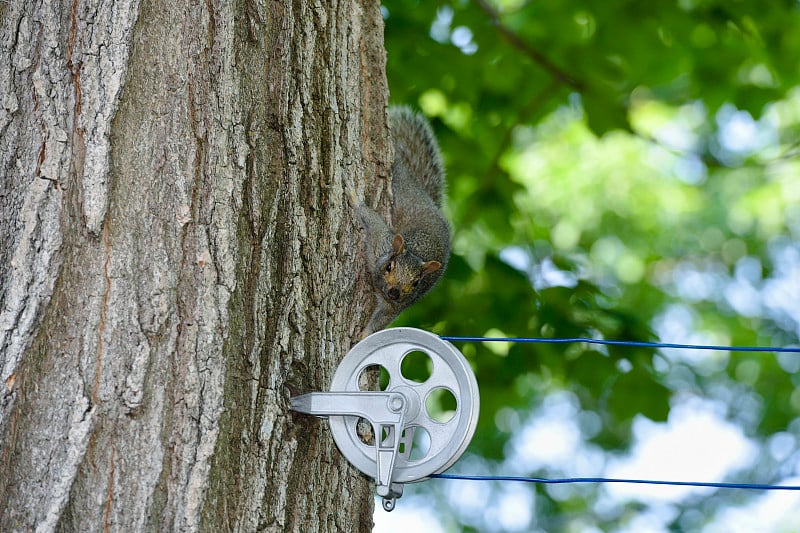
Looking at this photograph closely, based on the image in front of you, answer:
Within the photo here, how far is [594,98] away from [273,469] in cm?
239

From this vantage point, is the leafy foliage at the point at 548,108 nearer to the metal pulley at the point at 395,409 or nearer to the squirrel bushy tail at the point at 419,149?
the squirrel bushy tail at the point at 419,149

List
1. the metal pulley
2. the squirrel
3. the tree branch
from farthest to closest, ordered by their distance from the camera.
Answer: the tree branch, the squirrel, the metal pulley

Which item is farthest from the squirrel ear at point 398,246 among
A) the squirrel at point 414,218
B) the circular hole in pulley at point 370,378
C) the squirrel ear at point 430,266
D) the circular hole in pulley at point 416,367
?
the circular hole in pulley at point 370,378

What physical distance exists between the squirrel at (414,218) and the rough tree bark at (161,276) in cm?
73

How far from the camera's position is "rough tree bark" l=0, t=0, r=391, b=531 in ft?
3.73

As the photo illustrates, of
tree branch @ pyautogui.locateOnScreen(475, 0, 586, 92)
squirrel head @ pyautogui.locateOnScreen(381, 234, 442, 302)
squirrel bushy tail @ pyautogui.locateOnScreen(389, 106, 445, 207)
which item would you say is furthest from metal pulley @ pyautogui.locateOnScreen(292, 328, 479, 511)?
tree branch @ pyautogui.locateOnScreen(475, 0, 586, 92)

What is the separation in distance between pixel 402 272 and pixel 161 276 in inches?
50.2

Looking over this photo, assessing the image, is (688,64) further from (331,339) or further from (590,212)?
(590,212)

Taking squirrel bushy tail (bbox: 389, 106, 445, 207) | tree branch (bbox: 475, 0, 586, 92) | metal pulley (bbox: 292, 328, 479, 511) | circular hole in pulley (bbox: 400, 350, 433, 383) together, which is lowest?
metal pulley (bbox: 292, 328, 479, 511)

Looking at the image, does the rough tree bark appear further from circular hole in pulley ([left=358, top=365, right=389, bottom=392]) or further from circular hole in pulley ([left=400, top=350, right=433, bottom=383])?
circular hole in pulley ([left=400, top=350, right=433, bottom=383])

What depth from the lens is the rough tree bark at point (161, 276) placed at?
114 cm

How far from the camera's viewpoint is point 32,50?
1.25 meters

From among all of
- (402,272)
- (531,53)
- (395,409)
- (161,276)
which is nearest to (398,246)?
(402,272)

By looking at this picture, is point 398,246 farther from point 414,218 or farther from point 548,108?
point 548,108
